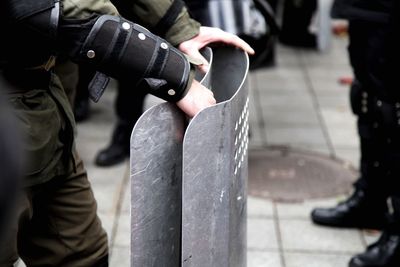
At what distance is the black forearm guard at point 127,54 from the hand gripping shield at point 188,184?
77mm

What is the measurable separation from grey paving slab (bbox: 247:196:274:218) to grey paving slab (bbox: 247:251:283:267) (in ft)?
1.48

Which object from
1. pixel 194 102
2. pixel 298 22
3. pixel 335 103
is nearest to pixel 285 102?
pixel 335 103

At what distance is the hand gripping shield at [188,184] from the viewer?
2.08 m

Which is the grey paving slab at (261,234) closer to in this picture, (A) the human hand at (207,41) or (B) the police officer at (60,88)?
(B) the police officer at (60,88)

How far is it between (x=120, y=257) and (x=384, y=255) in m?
1.29

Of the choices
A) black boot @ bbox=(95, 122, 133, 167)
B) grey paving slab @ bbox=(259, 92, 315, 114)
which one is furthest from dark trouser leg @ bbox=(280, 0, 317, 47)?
black boot @ bbox=(95, 122, 133, 167)

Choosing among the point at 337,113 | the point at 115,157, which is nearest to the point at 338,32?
the point at 337,113

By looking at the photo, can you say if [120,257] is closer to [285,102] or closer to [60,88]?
[60,88]

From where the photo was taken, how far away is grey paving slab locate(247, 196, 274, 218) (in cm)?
427

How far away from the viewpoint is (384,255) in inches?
142

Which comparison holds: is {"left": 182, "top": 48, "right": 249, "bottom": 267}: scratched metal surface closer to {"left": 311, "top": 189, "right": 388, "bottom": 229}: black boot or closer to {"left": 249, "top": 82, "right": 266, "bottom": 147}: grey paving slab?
{"left": 311, "top": 189, "right": 388, "bottom": 229}: black boot

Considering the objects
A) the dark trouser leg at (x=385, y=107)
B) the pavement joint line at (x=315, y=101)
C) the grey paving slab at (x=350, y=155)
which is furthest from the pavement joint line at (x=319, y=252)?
the pavement joint line at (x=315, y=101)

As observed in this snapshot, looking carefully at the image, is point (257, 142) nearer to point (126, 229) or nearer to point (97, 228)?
point (126, 229)

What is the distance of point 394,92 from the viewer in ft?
11.9
